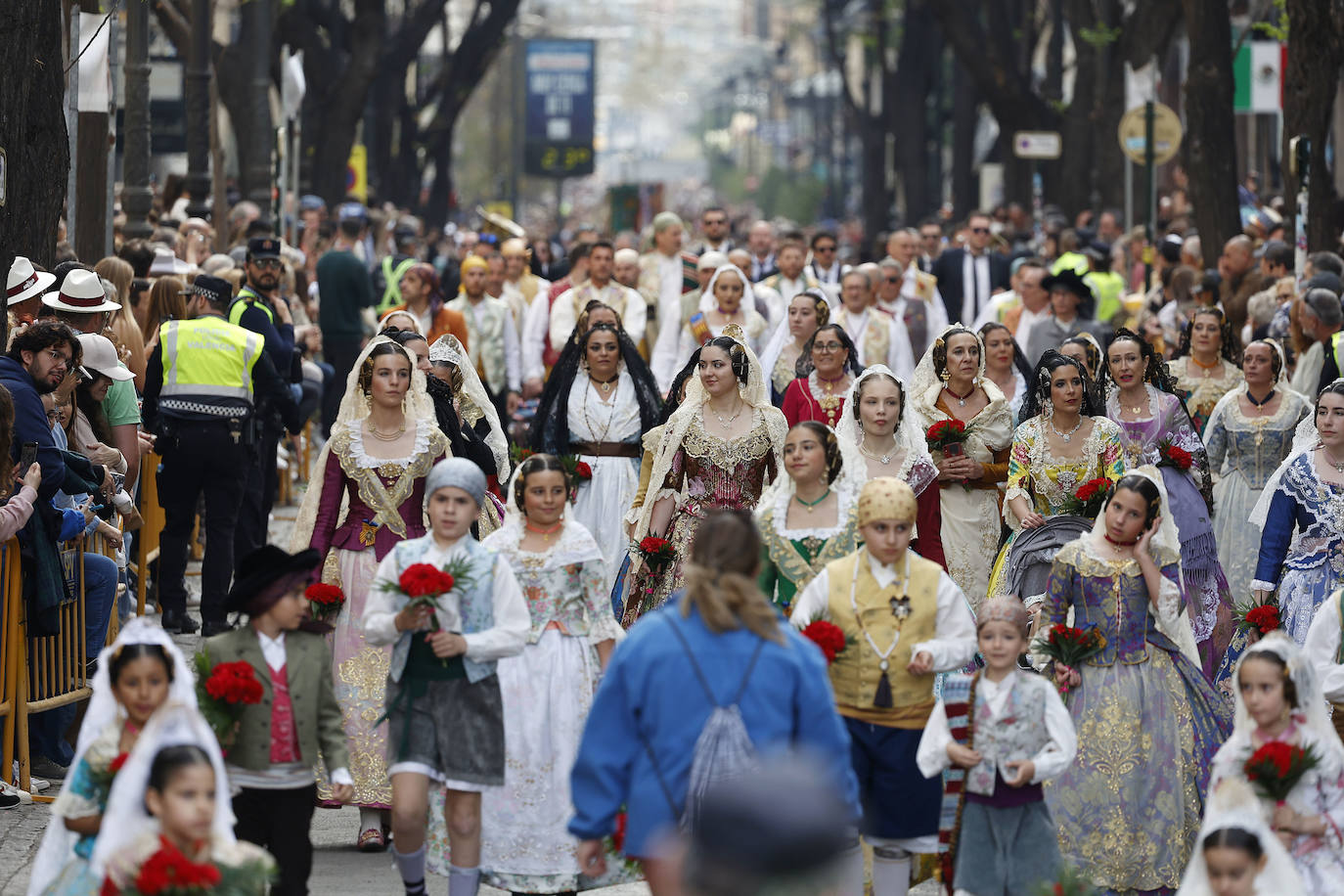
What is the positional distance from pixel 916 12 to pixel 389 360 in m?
37.7

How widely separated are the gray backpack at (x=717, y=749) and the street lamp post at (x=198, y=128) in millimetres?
15776

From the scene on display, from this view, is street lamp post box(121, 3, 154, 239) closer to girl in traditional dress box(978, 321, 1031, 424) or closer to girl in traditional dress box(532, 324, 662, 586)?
girl in traditional dress box(532, 324, 662, 586)

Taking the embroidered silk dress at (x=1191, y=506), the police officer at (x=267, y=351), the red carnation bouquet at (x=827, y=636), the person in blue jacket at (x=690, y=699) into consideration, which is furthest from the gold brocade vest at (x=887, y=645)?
the police officer at (x=267, y=351)

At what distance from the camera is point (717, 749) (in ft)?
20.4

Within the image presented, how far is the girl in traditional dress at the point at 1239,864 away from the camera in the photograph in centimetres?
625

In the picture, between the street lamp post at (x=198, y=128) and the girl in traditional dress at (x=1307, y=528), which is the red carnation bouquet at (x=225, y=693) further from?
the street lamp post at (x=198, y=128)

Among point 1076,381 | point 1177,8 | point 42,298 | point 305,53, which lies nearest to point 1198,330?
point 1076,381

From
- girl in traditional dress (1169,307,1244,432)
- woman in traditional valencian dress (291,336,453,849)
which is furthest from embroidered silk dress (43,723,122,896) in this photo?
girl in traditional dress (1169,307,1244,432)

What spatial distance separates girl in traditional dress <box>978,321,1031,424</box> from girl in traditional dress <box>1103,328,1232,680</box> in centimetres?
80

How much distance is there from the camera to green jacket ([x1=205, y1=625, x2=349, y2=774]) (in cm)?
731

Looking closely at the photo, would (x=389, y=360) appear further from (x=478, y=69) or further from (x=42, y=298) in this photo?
(x=478, y=69)

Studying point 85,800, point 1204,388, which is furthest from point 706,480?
point 85,800

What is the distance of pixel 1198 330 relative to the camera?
532 inches

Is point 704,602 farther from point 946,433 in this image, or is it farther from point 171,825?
point 946,433
